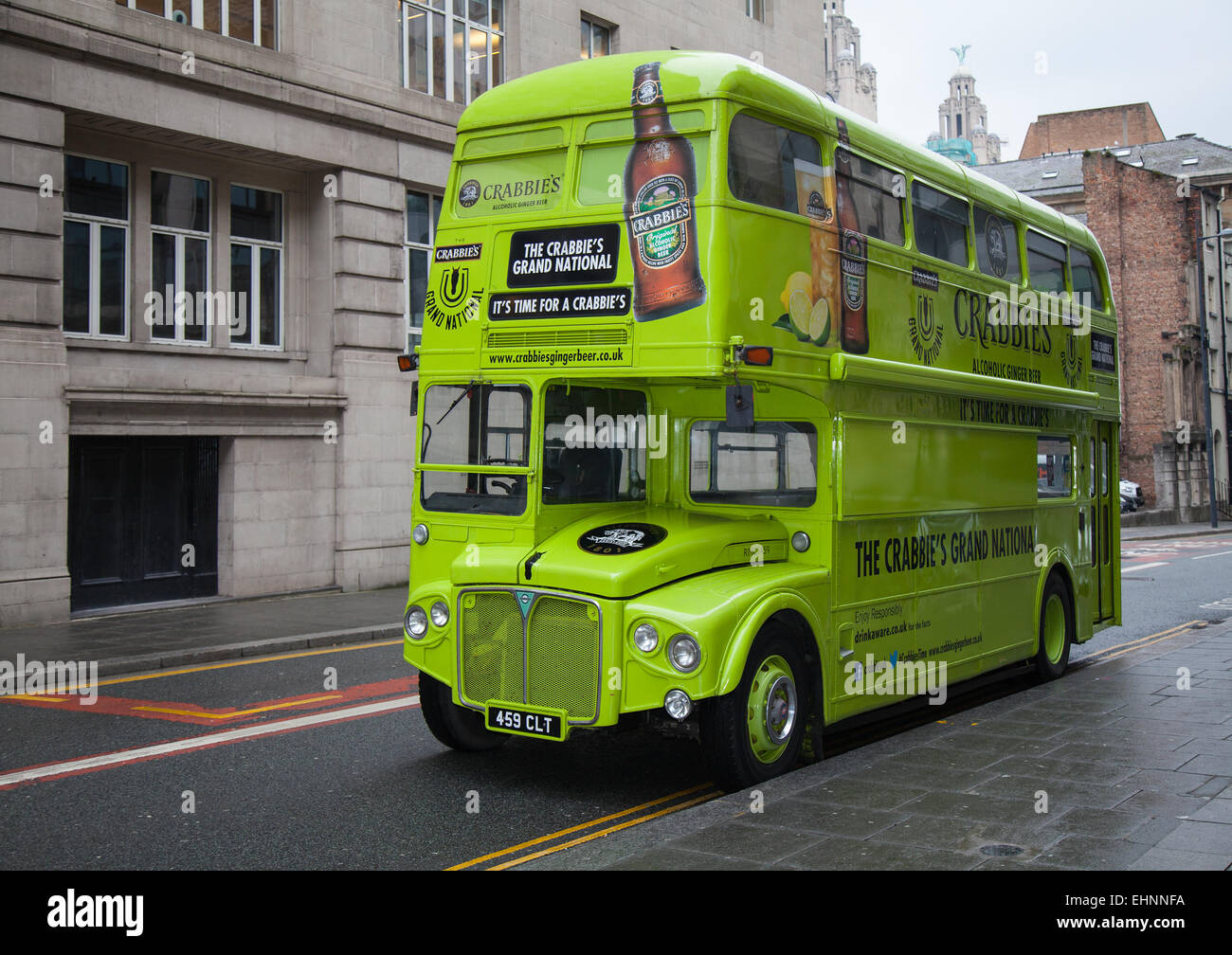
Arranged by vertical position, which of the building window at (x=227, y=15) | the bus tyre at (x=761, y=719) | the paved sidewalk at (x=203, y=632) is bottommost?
the paved sidewalk at (x=203, y=632)

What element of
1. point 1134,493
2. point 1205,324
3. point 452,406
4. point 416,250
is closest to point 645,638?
point 452,406

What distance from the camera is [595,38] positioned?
981 inches

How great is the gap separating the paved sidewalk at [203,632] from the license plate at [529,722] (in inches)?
250

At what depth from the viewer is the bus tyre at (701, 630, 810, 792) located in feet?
22.7

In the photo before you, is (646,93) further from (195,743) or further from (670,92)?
(195,743)

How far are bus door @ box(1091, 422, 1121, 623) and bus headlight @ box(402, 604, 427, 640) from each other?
26.0 ft

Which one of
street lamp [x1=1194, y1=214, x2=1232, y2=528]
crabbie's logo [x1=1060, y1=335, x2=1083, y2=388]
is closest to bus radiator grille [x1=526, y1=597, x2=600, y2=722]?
crabbie's logo [x1=1060, y1=335, x2=1083, y2=388]

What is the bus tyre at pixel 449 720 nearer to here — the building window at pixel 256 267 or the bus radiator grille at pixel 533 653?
the bus radiator grille at pixel 533 653

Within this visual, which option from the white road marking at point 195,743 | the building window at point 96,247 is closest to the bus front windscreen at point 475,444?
the white road marking at point 195,743

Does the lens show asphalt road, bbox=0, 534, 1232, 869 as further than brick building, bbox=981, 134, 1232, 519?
No

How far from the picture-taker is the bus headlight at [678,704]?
265 inches

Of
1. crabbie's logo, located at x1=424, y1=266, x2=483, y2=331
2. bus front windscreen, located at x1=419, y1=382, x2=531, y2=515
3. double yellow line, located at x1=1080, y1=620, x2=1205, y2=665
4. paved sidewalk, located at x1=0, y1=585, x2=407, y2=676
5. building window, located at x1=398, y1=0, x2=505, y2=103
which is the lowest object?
double yellow line, located at x1=1080, y1=620, x2=1205, y2=665

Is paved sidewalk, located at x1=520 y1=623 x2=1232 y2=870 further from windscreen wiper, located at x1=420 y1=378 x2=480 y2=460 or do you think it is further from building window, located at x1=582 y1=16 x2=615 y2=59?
building window, located at x1=582 y1=16 x2=615 y2=59

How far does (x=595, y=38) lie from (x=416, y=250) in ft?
23.0
